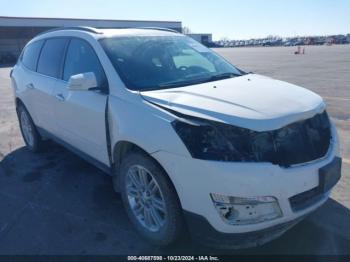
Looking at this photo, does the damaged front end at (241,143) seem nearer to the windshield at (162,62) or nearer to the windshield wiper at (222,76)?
the windshield at (162,62)

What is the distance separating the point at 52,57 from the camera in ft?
16.2

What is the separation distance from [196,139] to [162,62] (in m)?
1.55

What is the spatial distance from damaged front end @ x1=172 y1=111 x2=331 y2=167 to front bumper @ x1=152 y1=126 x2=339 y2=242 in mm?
60

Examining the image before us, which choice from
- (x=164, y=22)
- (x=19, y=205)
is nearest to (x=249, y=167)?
(x=19, y=205)

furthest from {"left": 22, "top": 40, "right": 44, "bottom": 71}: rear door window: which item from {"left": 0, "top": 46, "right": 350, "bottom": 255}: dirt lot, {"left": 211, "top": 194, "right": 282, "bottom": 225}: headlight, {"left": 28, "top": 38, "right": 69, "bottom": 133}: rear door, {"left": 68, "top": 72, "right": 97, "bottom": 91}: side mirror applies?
{"left": 211, "top": 194, "right": 282, "bottom": 225}: headlight

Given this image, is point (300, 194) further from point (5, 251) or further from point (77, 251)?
point (5, 251)

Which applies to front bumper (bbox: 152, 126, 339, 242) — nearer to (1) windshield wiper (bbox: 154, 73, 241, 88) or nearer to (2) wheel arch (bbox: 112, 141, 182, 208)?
(2) wheel arch (bbox: 112, 141, 182, 208)

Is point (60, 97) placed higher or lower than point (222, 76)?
lower

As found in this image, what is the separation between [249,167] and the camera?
2.55 m

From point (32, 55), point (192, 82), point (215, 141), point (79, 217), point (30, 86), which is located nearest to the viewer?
point (215, 141)

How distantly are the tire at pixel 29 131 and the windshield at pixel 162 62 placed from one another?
2625 millimetres

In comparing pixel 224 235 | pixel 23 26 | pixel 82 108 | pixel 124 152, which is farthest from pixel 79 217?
pixel 23 26

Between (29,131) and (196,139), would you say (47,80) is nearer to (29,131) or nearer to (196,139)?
(29,131)

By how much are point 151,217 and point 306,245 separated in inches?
54.4
